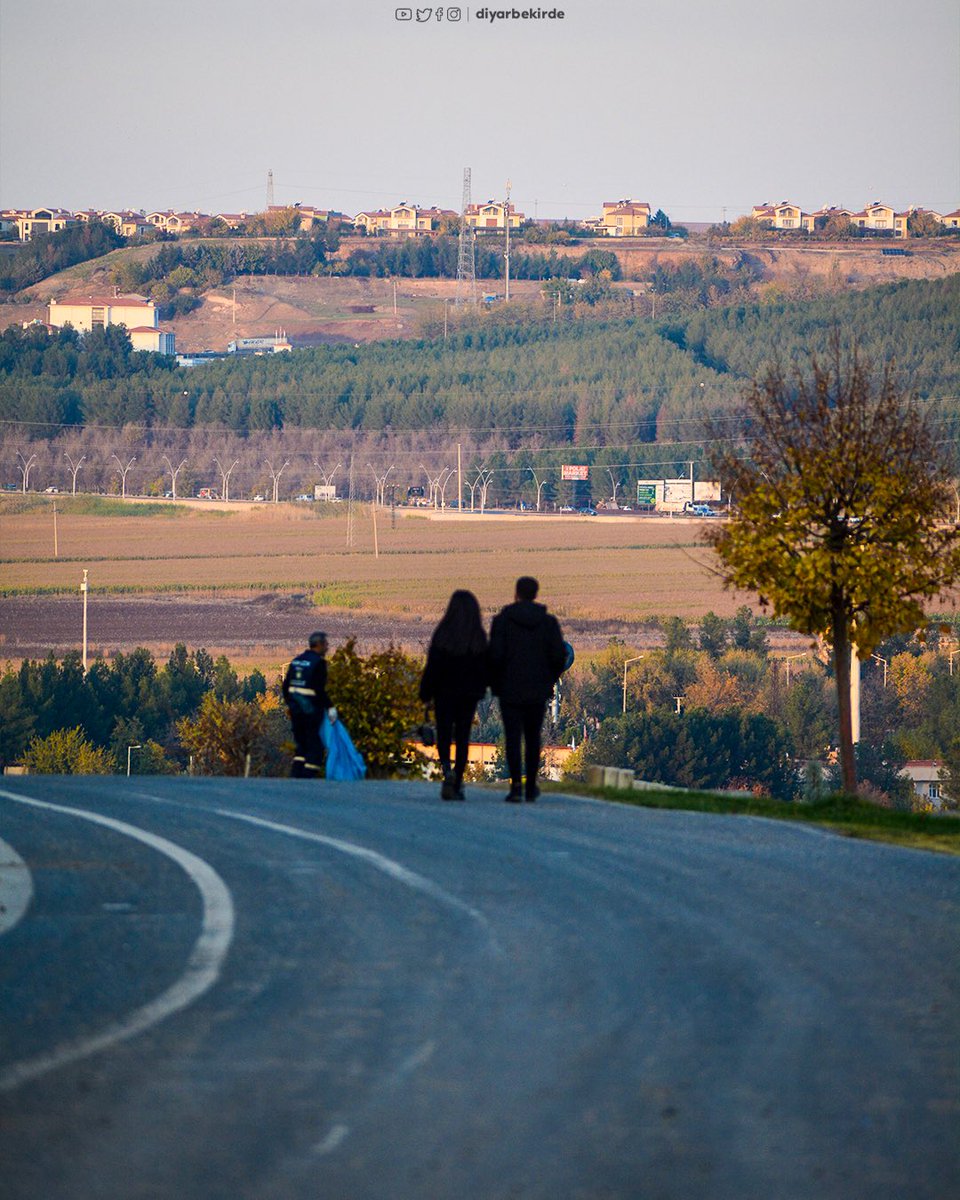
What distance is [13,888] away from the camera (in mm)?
10102

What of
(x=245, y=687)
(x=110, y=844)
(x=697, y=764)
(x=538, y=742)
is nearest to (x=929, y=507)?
(x=538, y=742)

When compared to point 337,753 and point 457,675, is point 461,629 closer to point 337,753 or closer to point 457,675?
point 457,675

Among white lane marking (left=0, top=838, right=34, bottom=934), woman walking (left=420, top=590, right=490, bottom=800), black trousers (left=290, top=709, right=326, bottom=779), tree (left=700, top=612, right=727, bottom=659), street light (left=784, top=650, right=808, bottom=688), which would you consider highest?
woman walking (left=420, top=590, right=490, bottom=800)

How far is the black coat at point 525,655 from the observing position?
15.2 m

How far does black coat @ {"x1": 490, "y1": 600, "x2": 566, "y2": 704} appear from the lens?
49.8ft

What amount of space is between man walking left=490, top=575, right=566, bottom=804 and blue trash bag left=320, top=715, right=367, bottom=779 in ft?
17.3

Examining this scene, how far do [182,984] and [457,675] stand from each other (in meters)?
7.90

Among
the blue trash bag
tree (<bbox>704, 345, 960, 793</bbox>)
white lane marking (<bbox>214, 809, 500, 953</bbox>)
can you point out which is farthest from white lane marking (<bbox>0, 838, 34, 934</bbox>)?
tree (<bbox>704, 345, 960, 793</bbox>)

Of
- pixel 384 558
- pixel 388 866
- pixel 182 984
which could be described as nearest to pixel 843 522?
pixel 388 866

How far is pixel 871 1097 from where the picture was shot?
6.20 m

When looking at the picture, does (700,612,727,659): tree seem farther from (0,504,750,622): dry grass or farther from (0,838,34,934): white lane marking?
(0,838,34,934): white lane marking

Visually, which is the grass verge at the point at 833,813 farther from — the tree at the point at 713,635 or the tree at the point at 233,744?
the tree at the point at 713,635

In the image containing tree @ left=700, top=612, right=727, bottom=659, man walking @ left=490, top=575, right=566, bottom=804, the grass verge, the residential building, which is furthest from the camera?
tree @ left=700, top=612, right=727, bottom=659

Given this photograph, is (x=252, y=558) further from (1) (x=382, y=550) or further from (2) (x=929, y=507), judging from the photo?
(2) (x=929, y=507)
